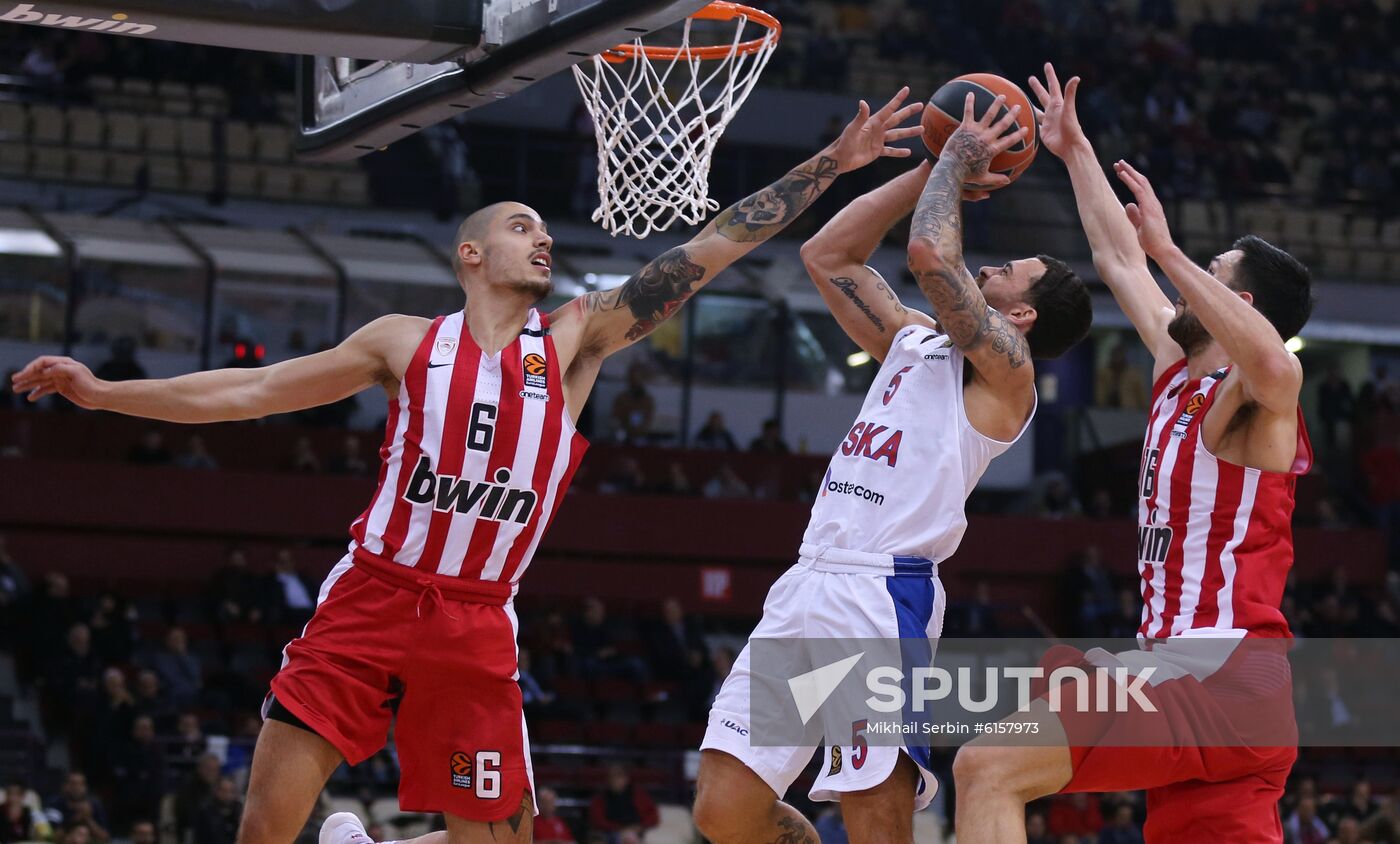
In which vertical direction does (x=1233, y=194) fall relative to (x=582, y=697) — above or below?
above

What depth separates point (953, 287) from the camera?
5.14 metres

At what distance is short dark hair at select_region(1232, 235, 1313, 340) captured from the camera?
520 centimetres

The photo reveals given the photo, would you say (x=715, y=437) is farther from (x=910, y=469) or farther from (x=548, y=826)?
(x=910, y=469)

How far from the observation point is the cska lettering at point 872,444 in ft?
17.6

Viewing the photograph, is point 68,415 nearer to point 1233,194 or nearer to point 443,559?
point 443,559

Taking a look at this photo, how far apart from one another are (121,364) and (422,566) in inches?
479

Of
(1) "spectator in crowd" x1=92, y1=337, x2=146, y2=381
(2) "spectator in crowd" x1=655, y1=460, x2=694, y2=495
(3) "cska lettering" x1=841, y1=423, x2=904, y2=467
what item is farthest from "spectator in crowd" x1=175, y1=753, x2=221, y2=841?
(3) "cska lettering" x1=841, y1=423, x2=904, y2=467

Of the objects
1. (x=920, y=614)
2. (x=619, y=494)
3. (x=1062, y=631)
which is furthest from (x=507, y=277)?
(x=1062, y=631)

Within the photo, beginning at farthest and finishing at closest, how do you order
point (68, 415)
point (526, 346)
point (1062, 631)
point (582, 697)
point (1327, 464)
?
point (1327, 464)
point (1062, 631)
point (68, 415)
point (582, 697)
point (526, 346)

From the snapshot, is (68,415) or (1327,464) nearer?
(68,415)

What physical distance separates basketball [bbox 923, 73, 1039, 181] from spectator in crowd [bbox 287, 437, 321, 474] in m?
12.0

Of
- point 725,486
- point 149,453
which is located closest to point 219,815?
point 149,453

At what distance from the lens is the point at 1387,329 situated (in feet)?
74.6

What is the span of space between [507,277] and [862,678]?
1705 mm
